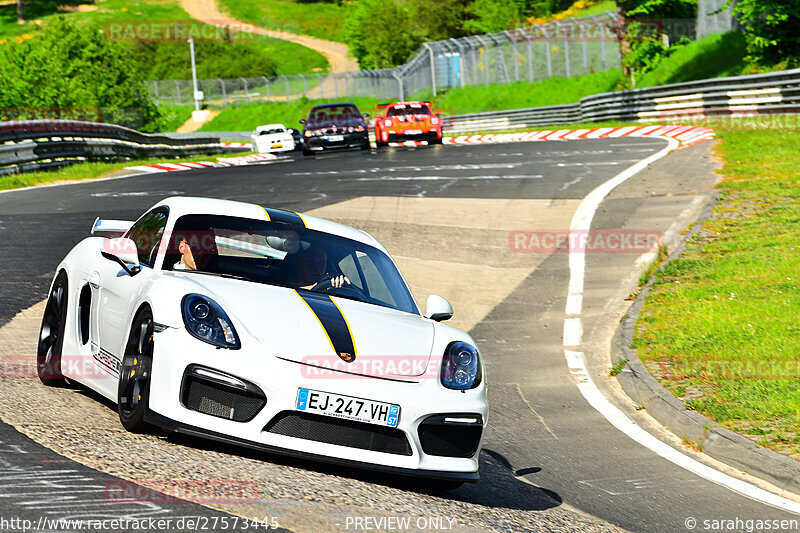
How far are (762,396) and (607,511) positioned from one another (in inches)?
97.9

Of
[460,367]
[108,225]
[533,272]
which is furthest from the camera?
[533,272]

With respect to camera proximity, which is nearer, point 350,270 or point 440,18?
point 350,270

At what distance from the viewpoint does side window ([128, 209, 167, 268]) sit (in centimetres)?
644

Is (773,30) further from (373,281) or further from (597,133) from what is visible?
(373,281)

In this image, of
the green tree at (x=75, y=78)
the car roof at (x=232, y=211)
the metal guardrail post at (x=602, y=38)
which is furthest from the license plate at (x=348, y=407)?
the green tree at (x=75, y=78)

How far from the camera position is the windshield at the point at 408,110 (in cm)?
3588

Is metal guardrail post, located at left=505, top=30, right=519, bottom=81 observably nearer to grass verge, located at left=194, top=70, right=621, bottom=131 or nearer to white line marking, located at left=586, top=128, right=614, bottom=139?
grass verge, located at left=194, top=70, right=621, bottom=131

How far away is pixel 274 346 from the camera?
5.20 metres

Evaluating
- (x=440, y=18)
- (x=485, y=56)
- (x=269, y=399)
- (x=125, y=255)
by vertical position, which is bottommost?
(x=269, y=399)

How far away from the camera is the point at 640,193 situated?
17969 millimetres

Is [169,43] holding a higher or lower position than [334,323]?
higher

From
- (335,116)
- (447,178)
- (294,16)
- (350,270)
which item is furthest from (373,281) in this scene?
(294,16)

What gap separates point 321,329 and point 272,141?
35.7 meters

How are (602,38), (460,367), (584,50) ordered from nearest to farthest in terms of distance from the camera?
(460,367), (602,38), (584,50)
